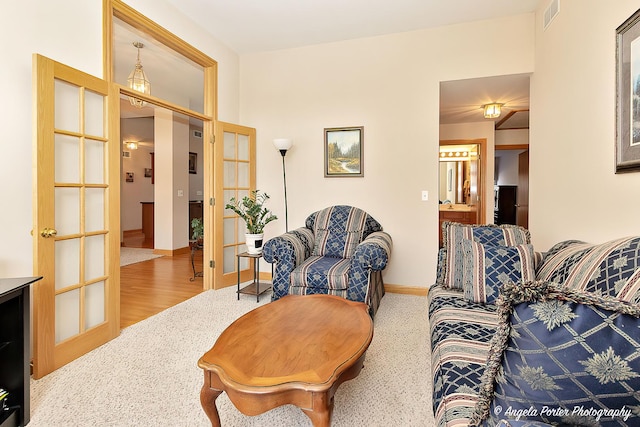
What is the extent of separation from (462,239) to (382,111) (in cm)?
202

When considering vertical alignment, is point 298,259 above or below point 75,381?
above

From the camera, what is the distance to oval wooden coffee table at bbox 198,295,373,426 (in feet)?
4.05

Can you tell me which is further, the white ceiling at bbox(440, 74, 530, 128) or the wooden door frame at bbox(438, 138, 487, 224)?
the wooden door frame at bbox(438, 138, 487, 224)

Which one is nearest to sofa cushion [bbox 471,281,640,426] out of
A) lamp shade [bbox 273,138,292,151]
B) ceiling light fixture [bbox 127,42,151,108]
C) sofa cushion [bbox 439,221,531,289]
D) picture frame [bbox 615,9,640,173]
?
picture frame [bbox 615,9,640,173]

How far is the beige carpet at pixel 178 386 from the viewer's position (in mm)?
1682

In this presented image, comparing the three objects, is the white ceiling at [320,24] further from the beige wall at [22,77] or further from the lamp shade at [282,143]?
the lamp shade at [282,143]

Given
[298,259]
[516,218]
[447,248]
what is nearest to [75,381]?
[298,259]

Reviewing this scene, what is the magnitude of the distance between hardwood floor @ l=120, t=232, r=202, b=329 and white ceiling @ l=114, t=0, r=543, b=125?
8.61 feet

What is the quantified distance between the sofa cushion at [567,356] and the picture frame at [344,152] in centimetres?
326

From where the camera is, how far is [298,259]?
10.3ft

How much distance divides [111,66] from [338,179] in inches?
96.7

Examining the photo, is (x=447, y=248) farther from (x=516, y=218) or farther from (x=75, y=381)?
(x=516, y=218)

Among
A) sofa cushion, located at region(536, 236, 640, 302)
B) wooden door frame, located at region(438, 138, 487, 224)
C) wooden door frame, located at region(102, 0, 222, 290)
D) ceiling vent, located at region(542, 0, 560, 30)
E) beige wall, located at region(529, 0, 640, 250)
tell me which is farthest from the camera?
wooden door frame, located at region(438, 138, 487, 224)

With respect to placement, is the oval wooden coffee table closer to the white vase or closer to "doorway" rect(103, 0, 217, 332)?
the white vase
